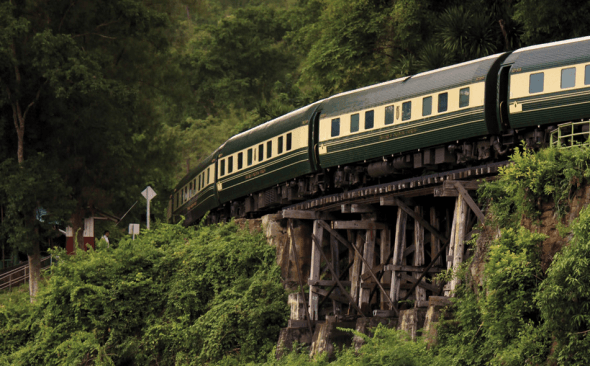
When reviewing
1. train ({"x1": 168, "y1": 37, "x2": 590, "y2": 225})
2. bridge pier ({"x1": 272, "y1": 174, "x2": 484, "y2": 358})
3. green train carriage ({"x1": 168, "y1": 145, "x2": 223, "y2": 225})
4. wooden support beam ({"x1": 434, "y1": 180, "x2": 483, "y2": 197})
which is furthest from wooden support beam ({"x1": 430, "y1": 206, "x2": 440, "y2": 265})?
green train carriage ({"x1": 168, "y1": 145, "x2": 223, "y2": 225})

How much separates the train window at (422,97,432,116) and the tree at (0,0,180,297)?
16081 millimetres

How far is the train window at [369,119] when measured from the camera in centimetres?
2628

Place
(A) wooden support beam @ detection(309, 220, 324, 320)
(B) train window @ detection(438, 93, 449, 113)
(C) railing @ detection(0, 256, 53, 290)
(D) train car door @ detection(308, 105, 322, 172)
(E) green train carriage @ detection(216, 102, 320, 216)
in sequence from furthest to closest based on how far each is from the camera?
(C) railing @ detection(0, 256, 53, 290)
(E) green train carriage @ detection(216, 102, 320, 216)
(D) train car door @ detection(308, 105, 322, 172)
(A) wooden support beam @ detection(309, 220, 324, 320)
(B) train window @ detection(438, 93, 449, 113)

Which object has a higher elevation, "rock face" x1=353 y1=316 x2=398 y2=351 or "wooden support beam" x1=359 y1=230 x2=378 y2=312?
"wooden support beam" x1=359 y1=230 x2=378 y2=312

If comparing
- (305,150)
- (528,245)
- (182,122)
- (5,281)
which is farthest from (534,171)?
(182,122)

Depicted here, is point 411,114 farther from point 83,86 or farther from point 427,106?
point 83,86

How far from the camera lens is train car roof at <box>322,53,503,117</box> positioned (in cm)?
2380

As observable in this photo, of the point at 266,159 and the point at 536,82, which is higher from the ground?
the point at 536,82

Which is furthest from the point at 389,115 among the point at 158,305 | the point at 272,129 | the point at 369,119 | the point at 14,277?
the point at 14,277

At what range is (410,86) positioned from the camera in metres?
25.5

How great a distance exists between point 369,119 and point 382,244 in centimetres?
339

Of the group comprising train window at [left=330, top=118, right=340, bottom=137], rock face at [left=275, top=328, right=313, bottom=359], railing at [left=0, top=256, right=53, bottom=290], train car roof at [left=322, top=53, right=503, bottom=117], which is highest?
train car roof at [left=322, top=53, right=503, bottom=117]

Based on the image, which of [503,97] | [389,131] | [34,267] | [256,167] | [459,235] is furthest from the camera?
[34,267]

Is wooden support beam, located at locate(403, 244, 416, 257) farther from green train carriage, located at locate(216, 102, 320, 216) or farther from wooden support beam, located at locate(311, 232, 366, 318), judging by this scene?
green train carriage, located at locate(216, 102, 320, 216)
